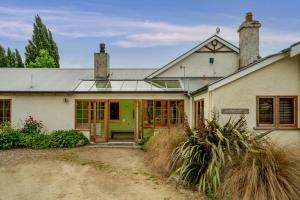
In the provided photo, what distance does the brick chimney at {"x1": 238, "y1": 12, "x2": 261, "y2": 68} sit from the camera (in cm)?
1739

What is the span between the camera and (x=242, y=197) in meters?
6.77

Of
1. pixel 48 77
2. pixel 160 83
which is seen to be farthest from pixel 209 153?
pixel 48 77

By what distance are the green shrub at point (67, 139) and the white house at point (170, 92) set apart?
0.79m

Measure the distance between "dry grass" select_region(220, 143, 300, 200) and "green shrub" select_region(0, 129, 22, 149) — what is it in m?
11.8

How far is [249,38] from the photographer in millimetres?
17922

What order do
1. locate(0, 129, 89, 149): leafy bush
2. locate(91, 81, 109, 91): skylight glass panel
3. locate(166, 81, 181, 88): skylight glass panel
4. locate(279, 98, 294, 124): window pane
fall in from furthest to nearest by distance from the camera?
locate(166, 81, 181, 88): skylight glass panel → locate(91, 81, 109, 91): skylight glass panel → locate(0, 129, 89, 149): leafy bush → locate(279, 98, 294, 124): window pane

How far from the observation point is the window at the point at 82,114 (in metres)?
17.9

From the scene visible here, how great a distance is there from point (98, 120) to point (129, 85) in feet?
8.78

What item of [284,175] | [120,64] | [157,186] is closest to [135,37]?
[120,64]

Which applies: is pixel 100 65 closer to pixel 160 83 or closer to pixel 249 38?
pixel 160 83

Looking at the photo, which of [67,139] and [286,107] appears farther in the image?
[67,139]

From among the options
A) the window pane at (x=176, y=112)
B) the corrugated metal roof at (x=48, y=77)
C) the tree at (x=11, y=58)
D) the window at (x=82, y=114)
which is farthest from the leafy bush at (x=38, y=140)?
the tree at (x=11, y=58)

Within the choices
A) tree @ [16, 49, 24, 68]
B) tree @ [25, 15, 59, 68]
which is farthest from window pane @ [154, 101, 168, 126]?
tree @ [16, 49, 24, 68]

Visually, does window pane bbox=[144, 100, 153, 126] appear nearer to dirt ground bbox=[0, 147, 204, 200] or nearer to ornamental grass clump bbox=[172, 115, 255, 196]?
dirt ground bbox=[0, 147, 204, 200]
